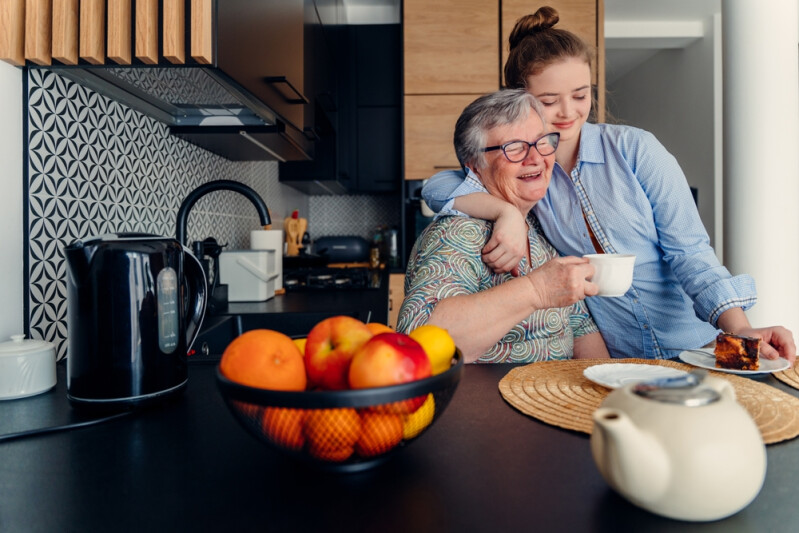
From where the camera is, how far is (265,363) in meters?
0.52

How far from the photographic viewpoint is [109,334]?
2.44 feet

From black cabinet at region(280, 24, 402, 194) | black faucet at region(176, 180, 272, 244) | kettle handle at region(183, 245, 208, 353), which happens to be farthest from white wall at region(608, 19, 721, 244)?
kettle handle at region(183, 245, 208, 353)

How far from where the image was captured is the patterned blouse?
114cm

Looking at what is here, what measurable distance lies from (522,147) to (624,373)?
60 centimetres

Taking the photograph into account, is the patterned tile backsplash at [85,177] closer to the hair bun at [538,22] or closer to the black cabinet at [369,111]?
the hair bun at [538,22]

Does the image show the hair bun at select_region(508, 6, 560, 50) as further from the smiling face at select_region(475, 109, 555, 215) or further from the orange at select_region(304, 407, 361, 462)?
the orange at select_region(304, 407, 361, 462)

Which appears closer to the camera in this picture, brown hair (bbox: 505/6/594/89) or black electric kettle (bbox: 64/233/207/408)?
black electric kettle (bbox: 64/233/207/408)

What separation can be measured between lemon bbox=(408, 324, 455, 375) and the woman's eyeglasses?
770mm

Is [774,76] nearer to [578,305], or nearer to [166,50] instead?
[578,305]

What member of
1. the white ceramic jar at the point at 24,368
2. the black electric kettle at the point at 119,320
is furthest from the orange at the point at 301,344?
the white ceramic jar at the point at 24,368

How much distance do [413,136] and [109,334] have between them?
9.72 ft

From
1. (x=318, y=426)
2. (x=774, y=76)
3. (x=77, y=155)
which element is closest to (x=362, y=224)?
(x=774, y=76)

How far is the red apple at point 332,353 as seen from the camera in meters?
0.55

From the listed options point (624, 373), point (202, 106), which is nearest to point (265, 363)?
point (624, 373)
